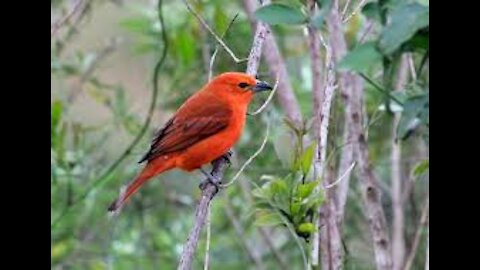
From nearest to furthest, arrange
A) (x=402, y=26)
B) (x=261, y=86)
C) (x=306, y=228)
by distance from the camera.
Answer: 1. (x=402, y=26)
2. (x=306, y=228)
3. (x=261, y=86)

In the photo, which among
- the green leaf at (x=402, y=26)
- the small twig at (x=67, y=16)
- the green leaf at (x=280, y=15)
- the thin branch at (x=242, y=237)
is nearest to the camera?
the green leaf at (x=402, y=26)

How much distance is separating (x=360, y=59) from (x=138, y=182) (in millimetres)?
2343

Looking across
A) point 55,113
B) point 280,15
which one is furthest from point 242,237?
point 280,15

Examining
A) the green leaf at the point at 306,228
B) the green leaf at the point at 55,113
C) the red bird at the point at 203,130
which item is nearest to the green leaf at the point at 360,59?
the green leaf at the point at 306,228

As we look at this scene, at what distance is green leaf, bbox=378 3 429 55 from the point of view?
56.7 inches

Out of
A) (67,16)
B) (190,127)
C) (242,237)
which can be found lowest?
(242,237)

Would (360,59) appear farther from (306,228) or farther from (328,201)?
(328,201)

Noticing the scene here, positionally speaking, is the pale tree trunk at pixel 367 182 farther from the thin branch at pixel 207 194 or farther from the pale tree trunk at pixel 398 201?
the pale tree trunk at pixel 398 201

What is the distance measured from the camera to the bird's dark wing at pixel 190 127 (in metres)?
3.82

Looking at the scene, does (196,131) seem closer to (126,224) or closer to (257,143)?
(257,143)

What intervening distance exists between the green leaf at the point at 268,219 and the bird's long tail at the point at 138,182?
1.10 m

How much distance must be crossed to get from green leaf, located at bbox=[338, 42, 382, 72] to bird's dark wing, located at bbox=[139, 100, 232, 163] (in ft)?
7.54

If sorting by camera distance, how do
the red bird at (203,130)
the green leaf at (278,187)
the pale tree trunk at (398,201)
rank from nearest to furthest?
the green leaf at (278,187)
the red bird at (203,130)
the pale tree trunk at (398,201)

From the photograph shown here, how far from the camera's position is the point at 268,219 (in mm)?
2648
